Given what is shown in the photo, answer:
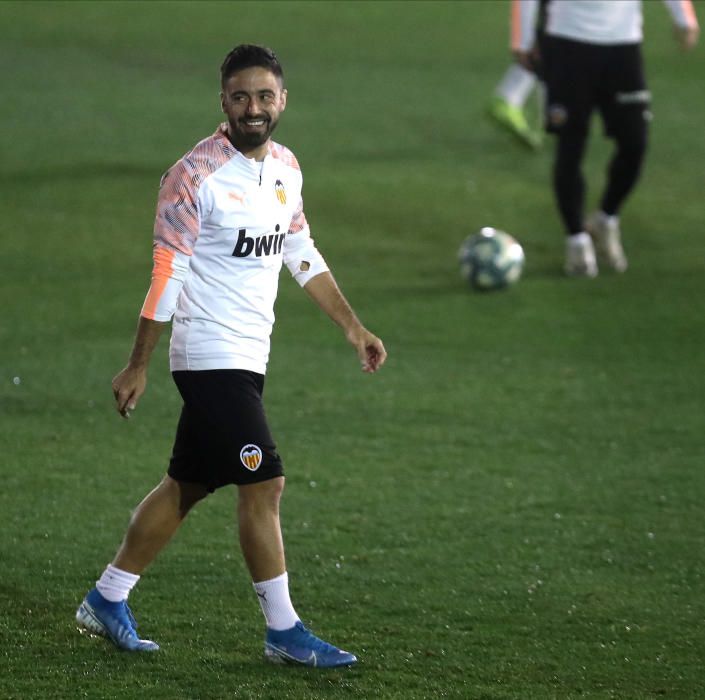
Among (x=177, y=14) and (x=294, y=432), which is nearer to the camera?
(x=294, y=432)

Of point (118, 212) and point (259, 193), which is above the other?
point (259, 193)

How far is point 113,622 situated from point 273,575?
52 cm

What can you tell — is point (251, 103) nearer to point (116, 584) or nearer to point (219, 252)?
point (219, 252)

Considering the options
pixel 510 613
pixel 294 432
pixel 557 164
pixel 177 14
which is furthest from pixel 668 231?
pixel 177 14

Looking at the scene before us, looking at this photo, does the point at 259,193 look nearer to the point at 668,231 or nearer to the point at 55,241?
the point at 55,241

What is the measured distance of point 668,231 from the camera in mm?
11922

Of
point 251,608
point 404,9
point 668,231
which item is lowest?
point 251,608

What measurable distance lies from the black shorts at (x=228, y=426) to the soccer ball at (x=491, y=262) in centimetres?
561

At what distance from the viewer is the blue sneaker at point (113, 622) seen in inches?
186

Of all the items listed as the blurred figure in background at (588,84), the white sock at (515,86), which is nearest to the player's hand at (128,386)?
the blurred figure in background at (588,84)

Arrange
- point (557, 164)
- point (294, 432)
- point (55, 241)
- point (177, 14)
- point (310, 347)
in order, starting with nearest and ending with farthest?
point (294, 432) < point (310, 347) < point (557, 164) < point (55, 241) < point (177, 14)

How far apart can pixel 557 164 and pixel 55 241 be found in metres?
3.57

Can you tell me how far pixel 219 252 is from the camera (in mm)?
4602

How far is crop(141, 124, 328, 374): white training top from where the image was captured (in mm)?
4477
